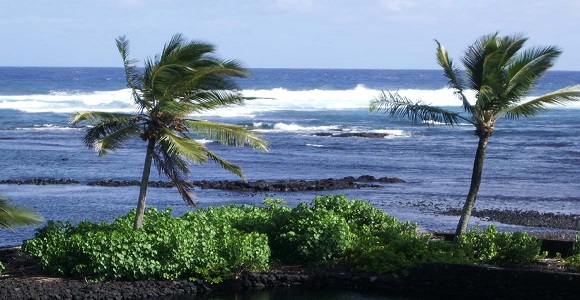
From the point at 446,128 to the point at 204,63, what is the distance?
179 feet

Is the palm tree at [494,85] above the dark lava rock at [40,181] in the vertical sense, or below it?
above

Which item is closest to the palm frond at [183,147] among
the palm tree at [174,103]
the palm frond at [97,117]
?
the palm tree at [174,103]

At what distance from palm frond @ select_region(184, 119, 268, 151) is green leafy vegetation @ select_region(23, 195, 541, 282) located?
80.2 inches

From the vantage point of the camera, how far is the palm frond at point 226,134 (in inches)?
767

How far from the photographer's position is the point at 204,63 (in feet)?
65.8

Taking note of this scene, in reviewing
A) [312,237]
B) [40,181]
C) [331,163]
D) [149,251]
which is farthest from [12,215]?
[331,163]

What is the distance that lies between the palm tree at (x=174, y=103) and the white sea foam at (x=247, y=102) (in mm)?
60442

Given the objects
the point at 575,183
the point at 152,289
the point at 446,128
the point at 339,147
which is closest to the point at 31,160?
the point at 339,147

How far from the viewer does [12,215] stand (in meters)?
15.9

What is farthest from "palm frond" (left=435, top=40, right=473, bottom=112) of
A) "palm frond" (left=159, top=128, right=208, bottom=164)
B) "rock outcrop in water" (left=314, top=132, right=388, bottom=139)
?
"rock outcrop in water" (left=314, top=132, right=388, bottom=139)

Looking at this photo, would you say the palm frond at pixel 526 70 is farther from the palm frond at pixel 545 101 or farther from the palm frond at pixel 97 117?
the palm frond at pixel 97 117

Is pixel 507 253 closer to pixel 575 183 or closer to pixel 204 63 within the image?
pixel 204 63

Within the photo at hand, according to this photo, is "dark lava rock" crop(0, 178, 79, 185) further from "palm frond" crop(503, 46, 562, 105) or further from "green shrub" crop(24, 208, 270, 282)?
"palm frond" crop(503, 46, 562, 105)

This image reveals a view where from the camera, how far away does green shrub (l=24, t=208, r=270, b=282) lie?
18656mm
